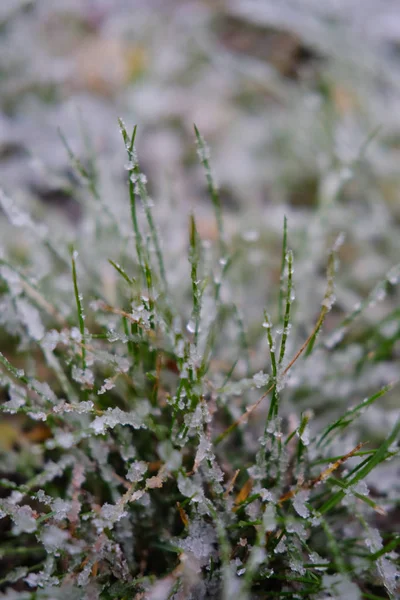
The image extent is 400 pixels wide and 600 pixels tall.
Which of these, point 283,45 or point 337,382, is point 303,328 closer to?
point 337,382

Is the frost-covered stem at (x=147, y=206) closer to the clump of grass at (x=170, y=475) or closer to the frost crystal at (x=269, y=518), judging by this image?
the clump of grass at (x=170, y=475)

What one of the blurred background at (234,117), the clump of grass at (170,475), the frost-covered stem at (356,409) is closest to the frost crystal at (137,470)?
the clump of grass at (170,475)

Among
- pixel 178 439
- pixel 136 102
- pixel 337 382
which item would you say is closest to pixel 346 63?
pixel 136 102

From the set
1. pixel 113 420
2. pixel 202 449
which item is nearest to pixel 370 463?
pixel 202 449

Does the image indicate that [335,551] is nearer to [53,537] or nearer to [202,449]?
[202,449]

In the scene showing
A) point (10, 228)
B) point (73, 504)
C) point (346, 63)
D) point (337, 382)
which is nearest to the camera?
point (73, 504)

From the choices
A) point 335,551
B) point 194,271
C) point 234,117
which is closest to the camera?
point 335,551

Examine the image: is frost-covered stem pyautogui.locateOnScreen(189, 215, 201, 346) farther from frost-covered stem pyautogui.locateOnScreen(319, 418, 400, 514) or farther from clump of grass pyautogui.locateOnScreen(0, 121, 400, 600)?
frost-covered stem pyautogui.locateOnScreen(319, 418, 400, 514)

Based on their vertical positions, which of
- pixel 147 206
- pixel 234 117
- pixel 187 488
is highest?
pixel 234 117

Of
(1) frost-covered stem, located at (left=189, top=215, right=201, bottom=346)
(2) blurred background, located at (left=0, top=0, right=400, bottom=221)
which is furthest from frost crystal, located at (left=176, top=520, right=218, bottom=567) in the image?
(2) blurred background, located at (left=0, top=0, right=400, bottom=221)
